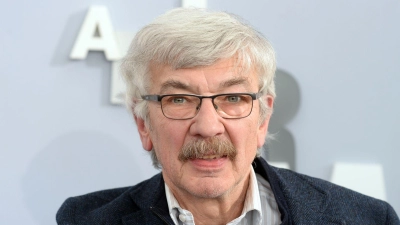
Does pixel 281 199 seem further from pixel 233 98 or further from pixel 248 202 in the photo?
pixel 233 98

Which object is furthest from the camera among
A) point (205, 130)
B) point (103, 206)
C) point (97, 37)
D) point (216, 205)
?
point (97, 37)

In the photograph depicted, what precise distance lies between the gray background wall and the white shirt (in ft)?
1.66

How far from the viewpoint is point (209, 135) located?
57.1 inches

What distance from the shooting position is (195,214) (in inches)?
63.4

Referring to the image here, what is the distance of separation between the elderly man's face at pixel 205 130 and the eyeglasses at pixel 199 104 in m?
0.01

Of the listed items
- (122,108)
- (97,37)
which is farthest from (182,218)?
(97,37)

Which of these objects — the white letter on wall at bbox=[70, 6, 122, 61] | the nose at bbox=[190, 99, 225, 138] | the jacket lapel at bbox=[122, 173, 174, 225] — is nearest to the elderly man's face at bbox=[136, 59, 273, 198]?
the nose at bbox=[190, 99, 225, 138]

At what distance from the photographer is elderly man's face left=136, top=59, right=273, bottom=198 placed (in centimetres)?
147

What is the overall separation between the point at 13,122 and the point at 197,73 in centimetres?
88

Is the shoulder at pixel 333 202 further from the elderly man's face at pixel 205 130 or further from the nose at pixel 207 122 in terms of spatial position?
the nose at pixel 207 122

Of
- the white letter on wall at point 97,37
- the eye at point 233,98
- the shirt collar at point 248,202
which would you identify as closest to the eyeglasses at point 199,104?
the eye at point 233,98

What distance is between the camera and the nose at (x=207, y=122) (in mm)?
1442

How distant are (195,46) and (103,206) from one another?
57cm

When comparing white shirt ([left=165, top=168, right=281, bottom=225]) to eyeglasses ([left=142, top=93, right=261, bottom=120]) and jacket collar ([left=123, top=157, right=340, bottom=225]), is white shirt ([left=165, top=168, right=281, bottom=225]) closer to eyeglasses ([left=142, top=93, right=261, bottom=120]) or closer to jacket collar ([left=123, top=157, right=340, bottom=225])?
jacket collar ([left=123, top=157, right=340, bottom=225])
